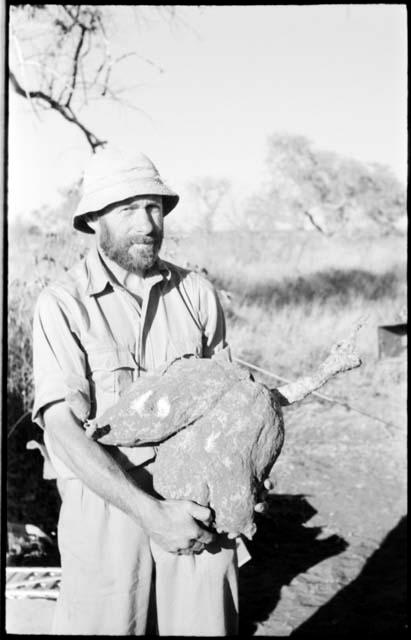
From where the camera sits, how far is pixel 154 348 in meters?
2.02

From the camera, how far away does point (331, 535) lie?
5051mm

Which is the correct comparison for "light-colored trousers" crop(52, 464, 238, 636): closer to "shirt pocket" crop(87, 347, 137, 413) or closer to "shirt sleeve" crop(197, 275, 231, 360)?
"shirt pocket" crop(87, 347, 137, 413)

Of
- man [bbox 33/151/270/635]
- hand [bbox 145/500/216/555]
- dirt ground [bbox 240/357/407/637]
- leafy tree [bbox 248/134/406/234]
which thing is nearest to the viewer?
hand [bbox 145/500/216/555]

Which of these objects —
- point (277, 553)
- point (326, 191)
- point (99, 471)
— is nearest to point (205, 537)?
point (99, 471)

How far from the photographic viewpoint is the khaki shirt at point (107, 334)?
188cm

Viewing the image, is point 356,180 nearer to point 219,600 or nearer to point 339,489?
point 339,489

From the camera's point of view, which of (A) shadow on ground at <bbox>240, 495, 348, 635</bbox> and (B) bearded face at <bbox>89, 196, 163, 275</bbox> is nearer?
(B) bearded face at <bbox>89, 196, 163, 275</bbox>

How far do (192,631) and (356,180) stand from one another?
16.1 m

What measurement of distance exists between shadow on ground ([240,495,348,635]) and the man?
2006 mm

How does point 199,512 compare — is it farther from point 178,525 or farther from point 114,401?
point 114,401

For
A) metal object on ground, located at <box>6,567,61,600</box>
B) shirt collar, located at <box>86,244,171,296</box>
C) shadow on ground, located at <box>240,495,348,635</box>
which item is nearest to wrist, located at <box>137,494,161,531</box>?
shirt collar, located at <box>86,244,171,296</box>

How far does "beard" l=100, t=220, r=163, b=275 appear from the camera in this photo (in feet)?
6.37

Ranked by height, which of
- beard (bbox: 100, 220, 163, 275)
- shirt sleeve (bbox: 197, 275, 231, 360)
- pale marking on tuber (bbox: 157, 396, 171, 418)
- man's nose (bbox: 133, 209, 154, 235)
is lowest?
pale marking on tuber (bbox: 157, 396, 171, 418)

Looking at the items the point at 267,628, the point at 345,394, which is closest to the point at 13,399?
the point at 267,628
